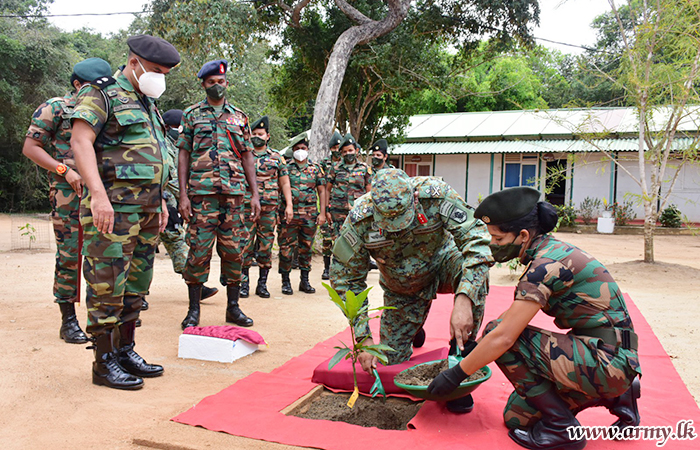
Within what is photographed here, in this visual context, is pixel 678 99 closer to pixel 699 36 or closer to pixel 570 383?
pixel 699 36

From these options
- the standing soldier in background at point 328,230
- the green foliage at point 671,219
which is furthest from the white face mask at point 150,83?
the green foliage at point 671,219

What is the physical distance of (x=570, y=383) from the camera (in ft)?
7.06

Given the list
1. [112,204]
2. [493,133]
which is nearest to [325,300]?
[112,204]

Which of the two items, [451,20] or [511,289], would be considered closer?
[511,289]

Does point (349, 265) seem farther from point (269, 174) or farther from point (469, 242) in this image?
point (269, 174)

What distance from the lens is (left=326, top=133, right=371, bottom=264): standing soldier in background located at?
285 inches

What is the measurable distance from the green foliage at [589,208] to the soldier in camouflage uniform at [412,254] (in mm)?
15424

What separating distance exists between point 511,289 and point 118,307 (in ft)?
16.1

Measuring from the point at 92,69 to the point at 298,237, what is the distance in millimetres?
3557

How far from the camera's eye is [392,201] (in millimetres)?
2639

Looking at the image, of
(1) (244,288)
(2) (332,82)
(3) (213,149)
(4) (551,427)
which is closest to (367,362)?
(4) (551,427)

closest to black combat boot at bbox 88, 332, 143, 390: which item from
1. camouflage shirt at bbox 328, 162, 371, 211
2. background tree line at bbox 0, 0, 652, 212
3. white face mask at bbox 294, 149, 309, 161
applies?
white face mask at bbox 294, 149, 309, 161

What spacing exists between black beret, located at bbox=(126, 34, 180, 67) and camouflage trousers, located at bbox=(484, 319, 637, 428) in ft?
7.94

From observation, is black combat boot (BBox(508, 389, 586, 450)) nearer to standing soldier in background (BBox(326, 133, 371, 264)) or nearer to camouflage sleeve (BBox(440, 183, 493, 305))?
camouflage sleeve (BBox(440, 183, 493, 305))
